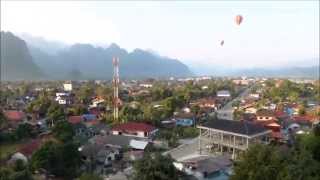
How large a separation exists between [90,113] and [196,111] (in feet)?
23.3

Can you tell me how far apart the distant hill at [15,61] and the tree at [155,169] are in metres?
89.5

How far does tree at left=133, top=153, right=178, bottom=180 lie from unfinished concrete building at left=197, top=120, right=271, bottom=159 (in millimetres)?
6858

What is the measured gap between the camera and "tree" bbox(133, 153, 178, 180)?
35.1 ft

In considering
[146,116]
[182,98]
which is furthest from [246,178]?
[182,98]

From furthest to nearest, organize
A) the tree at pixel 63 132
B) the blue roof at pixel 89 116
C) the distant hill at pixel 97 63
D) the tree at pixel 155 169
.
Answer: the distant hill at pixel 97 63 < the blue roof at pixel 89 116 < the tree at pixel 63 132 < the tree at pixel 155 169

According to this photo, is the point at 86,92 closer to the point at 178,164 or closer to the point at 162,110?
the point at 162,110

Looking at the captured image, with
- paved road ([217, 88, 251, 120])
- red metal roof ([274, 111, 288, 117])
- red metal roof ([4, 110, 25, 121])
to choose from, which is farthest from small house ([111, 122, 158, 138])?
red metal roof ([274, 111, 288, 117])

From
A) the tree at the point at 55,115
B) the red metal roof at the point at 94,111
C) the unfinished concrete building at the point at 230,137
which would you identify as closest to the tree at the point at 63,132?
the tree at the point at 55,115

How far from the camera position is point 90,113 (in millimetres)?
29109

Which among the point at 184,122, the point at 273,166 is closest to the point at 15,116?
the point at 184,122

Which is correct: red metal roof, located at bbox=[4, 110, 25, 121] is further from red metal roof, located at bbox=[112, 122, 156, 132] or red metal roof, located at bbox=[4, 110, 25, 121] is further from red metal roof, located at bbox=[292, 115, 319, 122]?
red metal roof, located at bbox=[292, 115, 319, 122]

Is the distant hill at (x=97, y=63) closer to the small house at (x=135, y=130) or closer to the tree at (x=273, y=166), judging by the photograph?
the small house at (x=135, y=130)

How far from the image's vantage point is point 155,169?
10.7m

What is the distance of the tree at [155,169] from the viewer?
10.7 m
